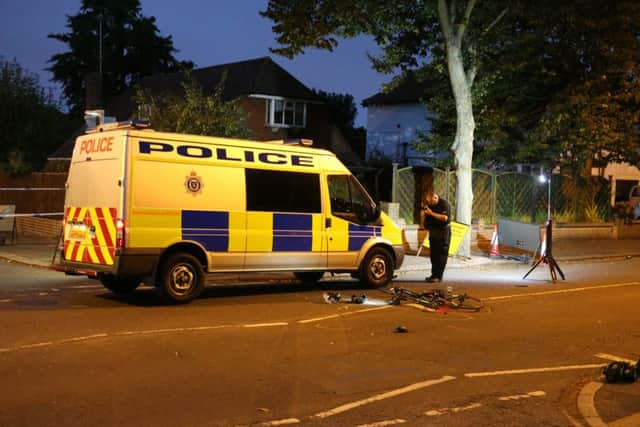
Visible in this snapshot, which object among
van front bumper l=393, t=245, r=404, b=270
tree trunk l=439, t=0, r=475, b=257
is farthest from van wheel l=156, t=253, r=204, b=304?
tree trunk l=439, t=0, r=475, b=257

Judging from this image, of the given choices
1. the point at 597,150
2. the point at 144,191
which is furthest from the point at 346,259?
the point at 597,150

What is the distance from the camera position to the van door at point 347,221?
1305 cm

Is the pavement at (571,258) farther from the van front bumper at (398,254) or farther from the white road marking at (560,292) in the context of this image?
the white road marking at (560,292)

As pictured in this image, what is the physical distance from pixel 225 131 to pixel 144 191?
33.3ft

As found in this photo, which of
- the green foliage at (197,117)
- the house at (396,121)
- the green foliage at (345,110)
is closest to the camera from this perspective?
the green foliage at (197,117)

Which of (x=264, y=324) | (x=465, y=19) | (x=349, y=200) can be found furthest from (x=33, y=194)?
(x=264, y=324)

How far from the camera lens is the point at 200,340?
8.63 meters

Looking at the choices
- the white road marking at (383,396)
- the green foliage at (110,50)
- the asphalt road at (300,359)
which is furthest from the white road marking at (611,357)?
the green foliage at (110,50)

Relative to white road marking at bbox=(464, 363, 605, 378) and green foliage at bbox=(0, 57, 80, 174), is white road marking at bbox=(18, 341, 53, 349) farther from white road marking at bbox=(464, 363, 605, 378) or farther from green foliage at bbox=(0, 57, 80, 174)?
green foliage at bbox=(0, 57, 80, 174)

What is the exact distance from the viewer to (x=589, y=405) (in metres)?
6.45

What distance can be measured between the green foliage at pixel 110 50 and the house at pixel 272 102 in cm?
1928

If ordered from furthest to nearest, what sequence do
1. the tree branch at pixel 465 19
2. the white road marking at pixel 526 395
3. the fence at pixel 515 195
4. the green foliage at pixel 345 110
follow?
1. the green foliage at pixel 345 110
2. the fence at pixel 515 195
3. the tree branch at pixel 465 19
4. the white road marking at pixel 526 395

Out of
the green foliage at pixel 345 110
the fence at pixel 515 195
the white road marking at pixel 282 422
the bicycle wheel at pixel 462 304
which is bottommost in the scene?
the white road marking at pixel 282 422

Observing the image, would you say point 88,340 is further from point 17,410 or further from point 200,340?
point 17,410
